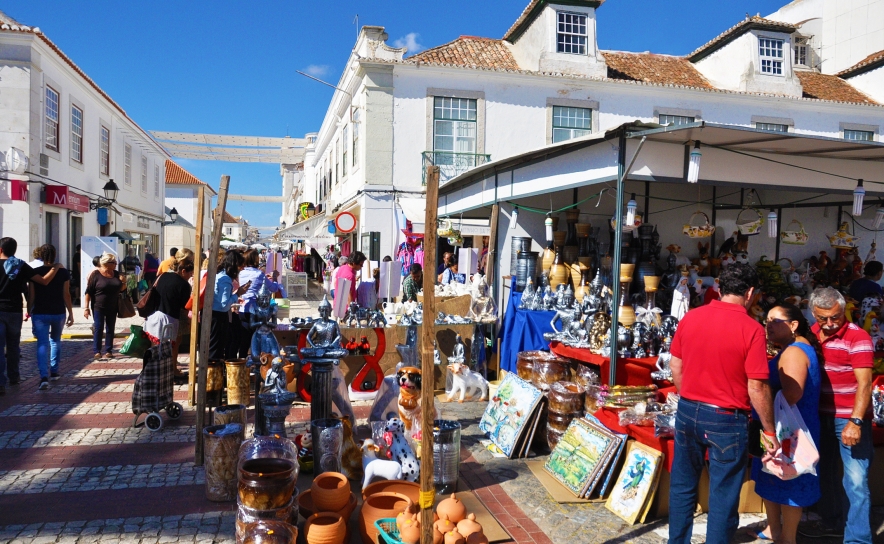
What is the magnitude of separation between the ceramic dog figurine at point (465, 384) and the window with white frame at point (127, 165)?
20204 millimetres

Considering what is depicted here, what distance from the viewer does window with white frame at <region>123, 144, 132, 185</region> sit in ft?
73.4

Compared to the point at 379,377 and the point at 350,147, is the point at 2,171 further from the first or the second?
the point at 379,377

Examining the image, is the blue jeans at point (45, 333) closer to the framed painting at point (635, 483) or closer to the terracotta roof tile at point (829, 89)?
the framed painting at point (635, 483)

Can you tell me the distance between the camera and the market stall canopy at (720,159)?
5235 millimetres

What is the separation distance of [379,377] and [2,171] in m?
11.5

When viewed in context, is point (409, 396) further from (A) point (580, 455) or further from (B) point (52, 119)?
(B) point (52, 119)

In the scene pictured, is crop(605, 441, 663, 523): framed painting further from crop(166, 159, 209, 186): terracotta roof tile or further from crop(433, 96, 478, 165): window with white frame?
crop(166, 159, 209, 186): terracotta roof tile

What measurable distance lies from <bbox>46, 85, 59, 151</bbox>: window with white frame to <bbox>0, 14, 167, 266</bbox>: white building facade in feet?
0.08

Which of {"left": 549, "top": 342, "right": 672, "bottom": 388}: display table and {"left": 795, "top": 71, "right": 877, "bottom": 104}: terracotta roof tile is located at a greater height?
{"left": 795, "top": 71, "right": 877, "bottom": 104}: terracotta roof tile

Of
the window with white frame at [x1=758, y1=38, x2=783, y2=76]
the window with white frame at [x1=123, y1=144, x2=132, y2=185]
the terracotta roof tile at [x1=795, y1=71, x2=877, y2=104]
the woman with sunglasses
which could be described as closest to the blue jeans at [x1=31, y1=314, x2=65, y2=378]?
the woman with sunglasses

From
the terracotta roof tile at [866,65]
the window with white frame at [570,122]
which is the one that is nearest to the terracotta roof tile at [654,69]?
the window with white frame at [570,122]

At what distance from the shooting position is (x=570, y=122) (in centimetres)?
1596

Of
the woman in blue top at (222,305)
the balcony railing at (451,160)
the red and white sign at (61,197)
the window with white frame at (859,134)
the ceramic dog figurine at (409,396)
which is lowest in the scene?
the ceramic dog figurine at (409,396)

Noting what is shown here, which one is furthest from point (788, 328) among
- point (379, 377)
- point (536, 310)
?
point (379, 377)
